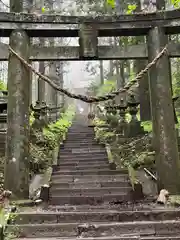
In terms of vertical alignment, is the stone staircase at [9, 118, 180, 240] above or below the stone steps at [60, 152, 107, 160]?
below

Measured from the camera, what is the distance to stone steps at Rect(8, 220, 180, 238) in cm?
450

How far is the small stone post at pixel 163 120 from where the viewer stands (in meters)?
5.94

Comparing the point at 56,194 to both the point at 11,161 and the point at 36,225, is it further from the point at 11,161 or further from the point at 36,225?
the point at 36,225

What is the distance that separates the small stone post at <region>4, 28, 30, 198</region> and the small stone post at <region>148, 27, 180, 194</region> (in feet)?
9.76

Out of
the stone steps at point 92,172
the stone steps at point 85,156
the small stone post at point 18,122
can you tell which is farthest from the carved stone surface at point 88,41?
the stone steps at point 85,156

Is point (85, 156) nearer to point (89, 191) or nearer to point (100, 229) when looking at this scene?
point (89, 191)

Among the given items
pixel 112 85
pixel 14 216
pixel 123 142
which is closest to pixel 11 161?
pixel 14 216

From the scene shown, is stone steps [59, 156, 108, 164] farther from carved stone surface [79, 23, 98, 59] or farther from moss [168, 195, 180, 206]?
carved stone surface [79, 23, 98, 59]

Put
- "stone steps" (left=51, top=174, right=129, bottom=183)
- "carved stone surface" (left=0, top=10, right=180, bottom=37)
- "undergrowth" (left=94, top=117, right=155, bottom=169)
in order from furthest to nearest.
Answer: "undergrowth" (left=94, top=117, right=155, bottom=169) → "stone steps" (left=51, top=174, right=129, bottom=183) → "carved stone surface" (left=0, top=10, right=180, bottom=37)

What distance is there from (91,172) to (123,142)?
8.98 ft

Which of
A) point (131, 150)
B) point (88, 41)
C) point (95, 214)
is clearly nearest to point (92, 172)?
point (131, 150)

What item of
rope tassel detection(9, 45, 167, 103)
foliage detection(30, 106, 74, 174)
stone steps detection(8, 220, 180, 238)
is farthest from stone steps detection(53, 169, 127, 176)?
stone steps detection(8, 220, 180, 238)

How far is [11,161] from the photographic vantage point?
5828 mm

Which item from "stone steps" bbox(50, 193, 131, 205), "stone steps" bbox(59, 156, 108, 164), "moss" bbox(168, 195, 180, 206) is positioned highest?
"stone steps" bbox(59, 156, 108, 164)
